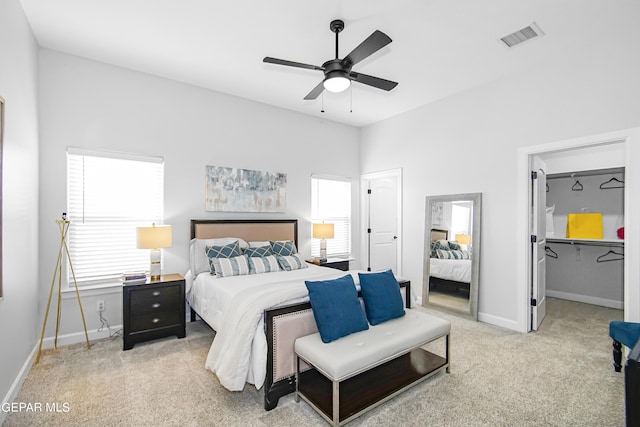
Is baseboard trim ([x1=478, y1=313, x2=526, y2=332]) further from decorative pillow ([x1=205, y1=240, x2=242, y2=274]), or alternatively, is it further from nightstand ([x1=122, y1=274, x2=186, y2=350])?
nightstand ([x1=122, y1=274, x2=186, y2=350])

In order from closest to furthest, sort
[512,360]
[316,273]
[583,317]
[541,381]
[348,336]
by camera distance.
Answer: [348,336] → [541,381] → [512,360] → [316,273] → [583,317]

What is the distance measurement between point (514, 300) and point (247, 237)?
141 inches

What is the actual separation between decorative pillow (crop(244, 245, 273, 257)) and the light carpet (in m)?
1.14

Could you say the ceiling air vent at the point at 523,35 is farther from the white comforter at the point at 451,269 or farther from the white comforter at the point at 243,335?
the white comforter at the point at 243,335

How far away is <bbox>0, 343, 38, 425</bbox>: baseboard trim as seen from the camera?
2.13 meters

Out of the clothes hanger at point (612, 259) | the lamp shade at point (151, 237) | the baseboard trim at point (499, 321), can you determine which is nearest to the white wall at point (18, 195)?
the lamp shade at point (151, 237)

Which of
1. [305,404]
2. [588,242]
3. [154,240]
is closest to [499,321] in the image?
[588,242]

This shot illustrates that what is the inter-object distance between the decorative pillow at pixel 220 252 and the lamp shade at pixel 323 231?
1.44 metres

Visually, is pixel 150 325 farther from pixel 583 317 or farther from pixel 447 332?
pixel 583 317

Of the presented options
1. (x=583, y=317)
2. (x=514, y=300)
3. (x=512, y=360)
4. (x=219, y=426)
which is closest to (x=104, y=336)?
(x=219, y=426)

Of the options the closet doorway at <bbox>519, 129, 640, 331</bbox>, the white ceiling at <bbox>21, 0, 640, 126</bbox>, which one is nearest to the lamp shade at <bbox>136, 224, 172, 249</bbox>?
the white ceiling at <bbox>21, 0, 640, 126</bbox>

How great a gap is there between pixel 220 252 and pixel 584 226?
5.57 m

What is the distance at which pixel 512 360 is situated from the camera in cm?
300

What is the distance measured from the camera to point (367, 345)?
2219 millimetres
